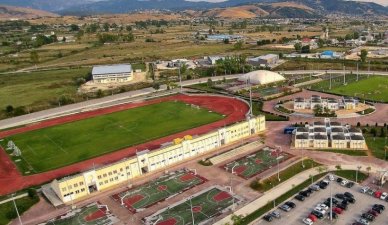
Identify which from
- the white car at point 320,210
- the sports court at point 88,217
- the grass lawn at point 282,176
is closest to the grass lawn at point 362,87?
the grass lawn at point 282,176

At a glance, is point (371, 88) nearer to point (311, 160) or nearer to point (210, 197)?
point (311, 160)

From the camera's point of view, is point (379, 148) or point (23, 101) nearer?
A: point (379, 148)

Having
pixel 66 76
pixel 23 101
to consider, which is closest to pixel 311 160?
pixel 23 101

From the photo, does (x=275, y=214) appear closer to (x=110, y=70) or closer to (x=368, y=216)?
(x=368, y=216)

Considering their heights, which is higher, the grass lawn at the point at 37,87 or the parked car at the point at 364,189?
the grass lawn at the point at 37,87

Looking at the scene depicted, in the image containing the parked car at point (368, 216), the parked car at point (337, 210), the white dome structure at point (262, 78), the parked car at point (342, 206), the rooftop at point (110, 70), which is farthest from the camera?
the rooftop at point (110, 70)

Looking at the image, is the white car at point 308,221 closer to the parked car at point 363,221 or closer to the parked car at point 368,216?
the parked car at point 363,221

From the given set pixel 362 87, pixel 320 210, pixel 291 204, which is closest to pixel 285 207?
pixel 291 204
